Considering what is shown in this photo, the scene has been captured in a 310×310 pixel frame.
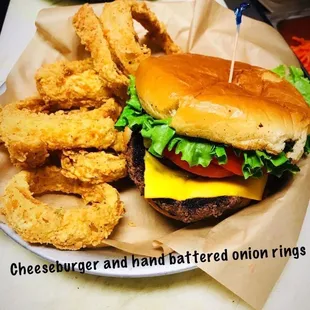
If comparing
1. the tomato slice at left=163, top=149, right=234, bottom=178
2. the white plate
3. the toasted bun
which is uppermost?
the toasted bun

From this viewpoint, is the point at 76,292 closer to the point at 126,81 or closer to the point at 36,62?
the point at 126,81

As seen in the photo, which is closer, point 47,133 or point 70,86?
point 47,133

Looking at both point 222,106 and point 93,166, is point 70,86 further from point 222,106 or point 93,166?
point 222,106

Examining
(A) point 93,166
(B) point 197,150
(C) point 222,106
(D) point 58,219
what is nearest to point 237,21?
(C) point 222,106

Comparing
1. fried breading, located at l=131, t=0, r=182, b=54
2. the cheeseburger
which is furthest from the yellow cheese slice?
fried breading, located at l=131, t=0, r=182, b=54

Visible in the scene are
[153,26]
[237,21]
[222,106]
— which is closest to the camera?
[222,106]

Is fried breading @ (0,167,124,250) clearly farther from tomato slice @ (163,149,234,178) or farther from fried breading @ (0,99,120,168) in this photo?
tomato slice @ (163,149,234,178)
